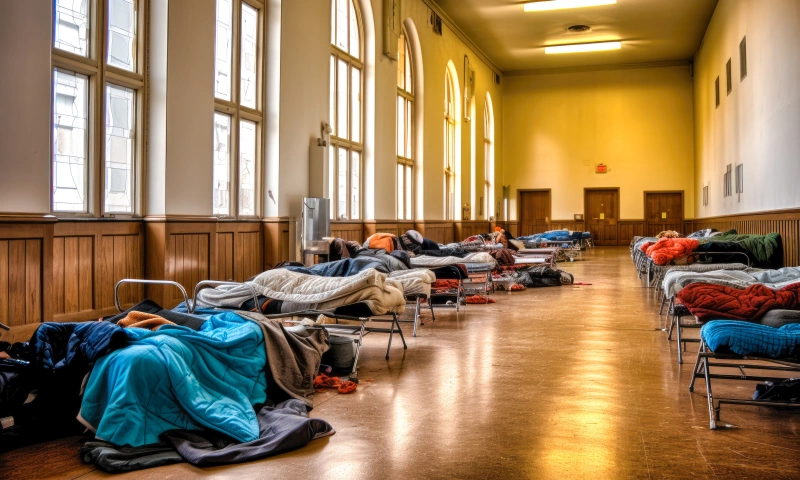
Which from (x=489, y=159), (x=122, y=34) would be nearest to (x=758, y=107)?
(x=122, y=34)

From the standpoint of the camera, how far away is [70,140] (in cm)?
618

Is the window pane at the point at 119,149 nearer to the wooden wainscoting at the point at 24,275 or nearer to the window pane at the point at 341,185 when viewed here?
the wooden wainscoting at the point at 24,275

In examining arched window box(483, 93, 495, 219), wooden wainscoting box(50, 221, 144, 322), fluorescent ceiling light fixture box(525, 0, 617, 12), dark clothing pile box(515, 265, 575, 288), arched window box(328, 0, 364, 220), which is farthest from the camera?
arched window box(483, 93, 495, 219)

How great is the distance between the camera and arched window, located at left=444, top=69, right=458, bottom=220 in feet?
58.5

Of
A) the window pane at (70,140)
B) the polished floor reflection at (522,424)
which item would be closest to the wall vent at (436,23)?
the window pane at (70,140)

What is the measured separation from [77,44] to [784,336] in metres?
5.92

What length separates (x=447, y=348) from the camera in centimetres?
587

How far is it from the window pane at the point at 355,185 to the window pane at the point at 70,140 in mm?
6360

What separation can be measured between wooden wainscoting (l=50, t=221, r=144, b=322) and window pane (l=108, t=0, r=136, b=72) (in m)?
1.57

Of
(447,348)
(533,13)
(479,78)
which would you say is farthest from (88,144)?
(479,78)

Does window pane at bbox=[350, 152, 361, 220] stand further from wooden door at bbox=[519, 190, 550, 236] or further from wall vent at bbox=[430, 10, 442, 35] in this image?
wooden door at bbox=[519, 190, 550, 236]

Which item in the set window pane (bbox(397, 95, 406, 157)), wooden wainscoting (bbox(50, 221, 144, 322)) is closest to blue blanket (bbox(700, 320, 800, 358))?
wooden wainscoting (bbox(50, 221, 144, 322))

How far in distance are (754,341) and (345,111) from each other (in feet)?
30.6

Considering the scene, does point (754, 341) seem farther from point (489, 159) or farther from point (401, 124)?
point (489, 159)
